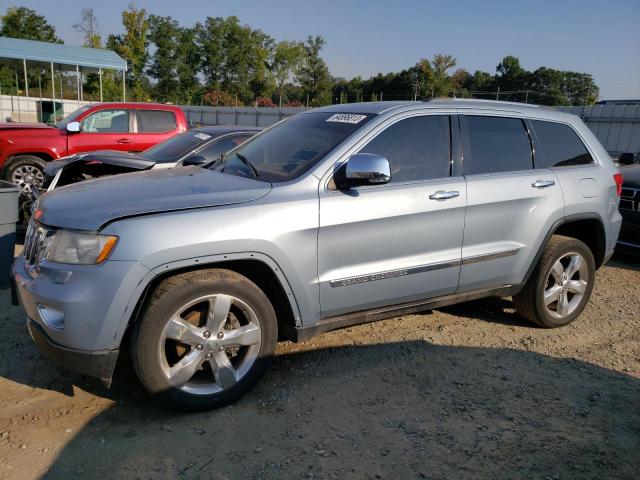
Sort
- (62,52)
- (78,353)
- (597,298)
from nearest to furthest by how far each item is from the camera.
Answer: (78,353) < (597,298) < (62,52)

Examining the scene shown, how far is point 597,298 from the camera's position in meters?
5.58

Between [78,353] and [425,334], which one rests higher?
Answer: [78,353]

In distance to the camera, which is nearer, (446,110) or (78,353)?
(78,353)

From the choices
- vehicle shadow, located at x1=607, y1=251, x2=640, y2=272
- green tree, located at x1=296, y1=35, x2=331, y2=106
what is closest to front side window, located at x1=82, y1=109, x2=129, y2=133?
vehicle shadow, located at x1=607, y1=251, x2=640, y2=272

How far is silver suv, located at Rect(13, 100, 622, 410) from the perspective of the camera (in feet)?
9.48

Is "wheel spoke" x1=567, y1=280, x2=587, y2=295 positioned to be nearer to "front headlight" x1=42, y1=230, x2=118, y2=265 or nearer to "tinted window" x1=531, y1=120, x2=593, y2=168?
"tinted window" x1=531, y1=120, x2=593, y2=168

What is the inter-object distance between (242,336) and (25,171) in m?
6.75

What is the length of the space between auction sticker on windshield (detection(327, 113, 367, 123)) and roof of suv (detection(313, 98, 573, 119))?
0.23 ft

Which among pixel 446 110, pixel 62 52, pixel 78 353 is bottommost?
pixel 78 353

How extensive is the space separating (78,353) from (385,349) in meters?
2.22

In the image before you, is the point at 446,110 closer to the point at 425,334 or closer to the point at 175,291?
the point at 425,334

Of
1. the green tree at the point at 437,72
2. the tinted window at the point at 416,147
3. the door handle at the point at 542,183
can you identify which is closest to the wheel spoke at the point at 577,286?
the door handle at the point at 542,183

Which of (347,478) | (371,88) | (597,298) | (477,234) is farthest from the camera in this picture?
(371,88)

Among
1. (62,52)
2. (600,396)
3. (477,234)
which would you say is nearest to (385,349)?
(477,234)
